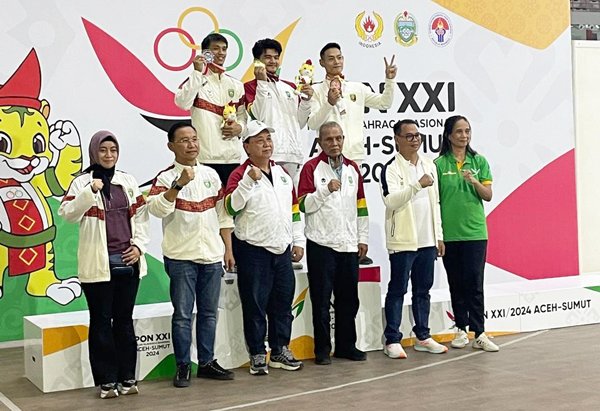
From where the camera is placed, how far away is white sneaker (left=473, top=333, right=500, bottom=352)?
6355mm

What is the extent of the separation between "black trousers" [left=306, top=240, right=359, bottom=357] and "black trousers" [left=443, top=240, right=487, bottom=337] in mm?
751

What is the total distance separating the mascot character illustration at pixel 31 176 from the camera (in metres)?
6.66

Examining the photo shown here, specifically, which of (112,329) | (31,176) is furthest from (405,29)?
→ (112,329)

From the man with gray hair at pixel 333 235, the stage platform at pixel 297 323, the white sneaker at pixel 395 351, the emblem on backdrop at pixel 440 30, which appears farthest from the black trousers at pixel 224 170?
the emblem on backdrop at pixel 440 30

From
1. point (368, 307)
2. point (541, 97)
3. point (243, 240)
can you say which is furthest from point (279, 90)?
point (541, 97)

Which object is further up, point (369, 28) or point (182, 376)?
Answer: point (369, 28)

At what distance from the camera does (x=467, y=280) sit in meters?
6.36

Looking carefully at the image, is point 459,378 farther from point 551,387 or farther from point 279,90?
point 279,90

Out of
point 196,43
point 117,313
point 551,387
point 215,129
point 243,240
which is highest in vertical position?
point 196,43

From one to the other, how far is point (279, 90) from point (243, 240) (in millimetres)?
1057

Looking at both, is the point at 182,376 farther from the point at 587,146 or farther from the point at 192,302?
the point at 587,146

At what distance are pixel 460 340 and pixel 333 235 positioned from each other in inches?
49.9

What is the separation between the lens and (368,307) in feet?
21.2

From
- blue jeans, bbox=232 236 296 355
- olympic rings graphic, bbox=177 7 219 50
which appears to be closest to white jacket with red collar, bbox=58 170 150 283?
blue jeans, bbox=232 236 296 355
